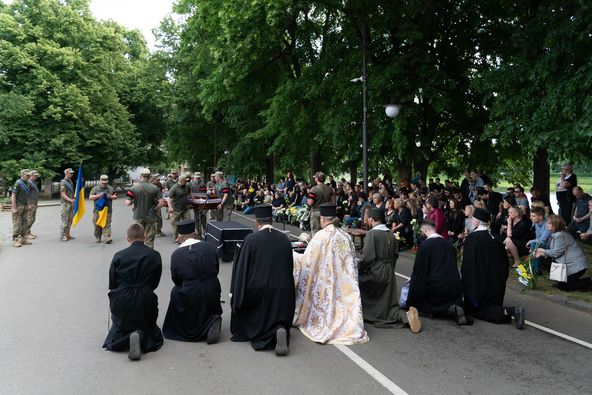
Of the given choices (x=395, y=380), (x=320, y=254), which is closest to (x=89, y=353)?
(x=320, y=254)

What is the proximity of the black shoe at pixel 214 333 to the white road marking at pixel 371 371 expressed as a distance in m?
1.49

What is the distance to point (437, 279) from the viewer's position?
740 centimetres

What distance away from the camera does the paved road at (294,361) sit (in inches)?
203

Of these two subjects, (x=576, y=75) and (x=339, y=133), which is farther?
(x=339, y=133)

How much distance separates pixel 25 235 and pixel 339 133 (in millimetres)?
10746

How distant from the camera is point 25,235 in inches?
588

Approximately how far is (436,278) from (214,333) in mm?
3285

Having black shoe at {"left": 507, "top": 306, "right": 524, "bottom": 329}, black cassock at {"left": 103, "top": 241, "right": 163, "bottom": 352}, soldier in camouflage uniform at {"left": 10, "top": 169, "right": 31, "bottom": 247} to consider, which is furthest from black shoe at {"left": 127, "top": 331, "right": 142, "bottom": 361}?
soldier in camouflage uniform at {"left": 10, "top": 169, "right": 31, "bottom": 247}

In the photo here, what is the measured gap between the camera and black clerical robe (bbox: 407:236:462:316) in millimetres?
7402

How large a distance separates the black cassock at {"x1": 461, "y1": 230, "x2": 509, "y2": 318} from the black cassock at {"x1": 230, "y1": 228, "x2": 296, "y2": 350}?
113 inches

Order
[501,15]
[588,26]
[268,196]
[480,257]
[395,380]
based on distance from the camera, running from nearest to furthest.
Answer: [395,380]
[480,257]
[588,26]
[501,15]
[268,196]

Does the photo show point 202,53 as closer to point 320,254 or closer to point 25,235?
point 25,235

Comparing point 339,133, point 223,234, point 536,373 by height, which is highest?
point 339,133

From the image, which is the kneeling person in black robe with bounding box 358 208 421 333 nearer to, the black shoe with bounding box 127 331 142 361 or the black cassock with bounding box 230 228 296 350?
the black cassock with bounding box 230 228 296 350
